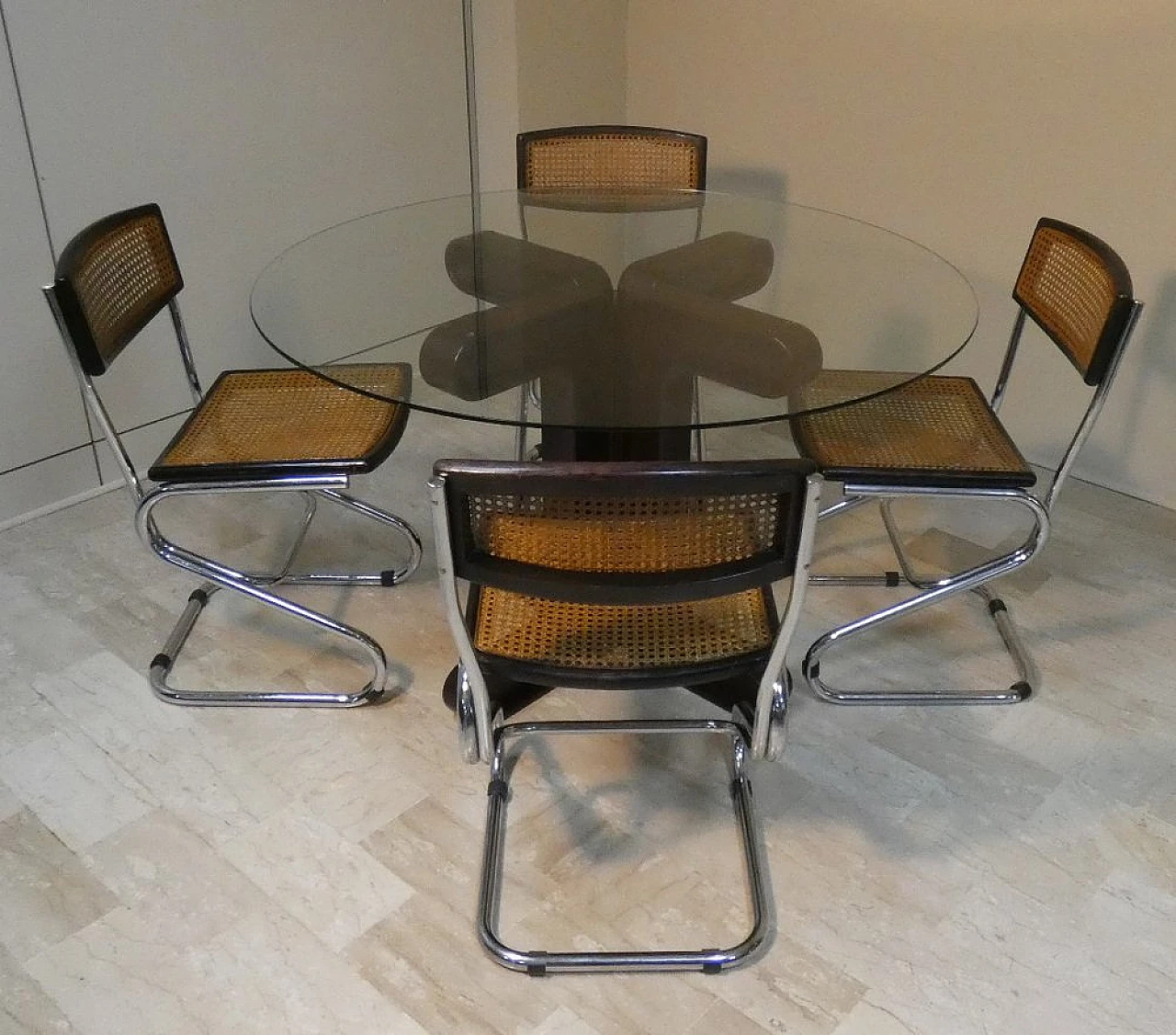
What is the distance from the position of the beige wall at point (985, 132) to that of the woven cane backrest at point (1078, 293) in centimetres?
70

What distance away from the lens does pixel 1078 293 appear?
2.03m

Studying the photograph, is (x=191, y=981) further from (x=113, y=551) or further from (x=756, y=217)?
(x=756, y=217)

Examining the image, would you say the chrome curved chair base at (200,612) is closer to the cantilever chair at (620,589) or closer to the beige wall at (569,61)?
the cantilever chair at (620,589)

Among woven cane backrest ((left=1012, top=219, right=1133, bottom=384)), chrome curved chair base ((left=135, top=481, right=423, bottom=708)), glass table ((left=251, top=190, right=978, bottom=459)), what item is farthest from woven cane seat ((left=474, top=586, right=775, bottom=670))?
woven cane backrest ((left=1012, top=219, right=1133, bottom=384))

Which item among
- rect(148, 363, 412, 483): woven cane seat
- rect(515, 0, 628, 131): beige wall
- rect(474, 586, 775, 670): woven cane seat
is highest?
rect(515, 0, 628, 131): beige wall

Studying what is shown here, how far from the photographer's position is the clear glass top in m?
1.72

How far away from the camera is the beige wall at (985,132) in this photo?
2.69 meters

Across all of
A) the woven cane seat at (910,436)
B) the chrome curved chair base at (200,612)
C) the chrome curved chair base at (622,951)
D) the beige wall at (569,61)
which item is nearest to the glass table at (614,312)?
the woven cane seat at (910,436)

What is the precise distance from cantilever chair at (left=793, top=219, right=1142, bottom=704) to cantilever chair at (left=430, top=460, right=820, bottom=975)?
449mm

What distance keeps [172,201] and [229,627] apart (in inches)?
48.4

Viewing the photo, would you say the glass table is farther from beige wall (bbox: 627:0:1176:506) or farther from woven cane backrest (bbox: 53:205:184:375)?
beige wall (bbox: 627:0:1176:506)

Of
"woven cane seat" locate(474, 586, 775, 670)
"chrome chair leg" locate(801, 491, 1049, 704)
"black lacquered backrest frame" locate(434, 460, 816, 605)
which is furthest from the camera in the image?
"chrome chair leg" locate(801, 491, 1049, 704)

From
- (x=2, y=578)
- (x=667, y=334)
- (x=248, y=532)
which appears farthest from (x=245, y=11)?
(x=667, y=334)

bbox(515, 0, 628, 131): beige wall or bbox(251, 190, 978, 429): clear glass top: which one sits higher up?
bbox(515, 0, 628, 131): beige wall
